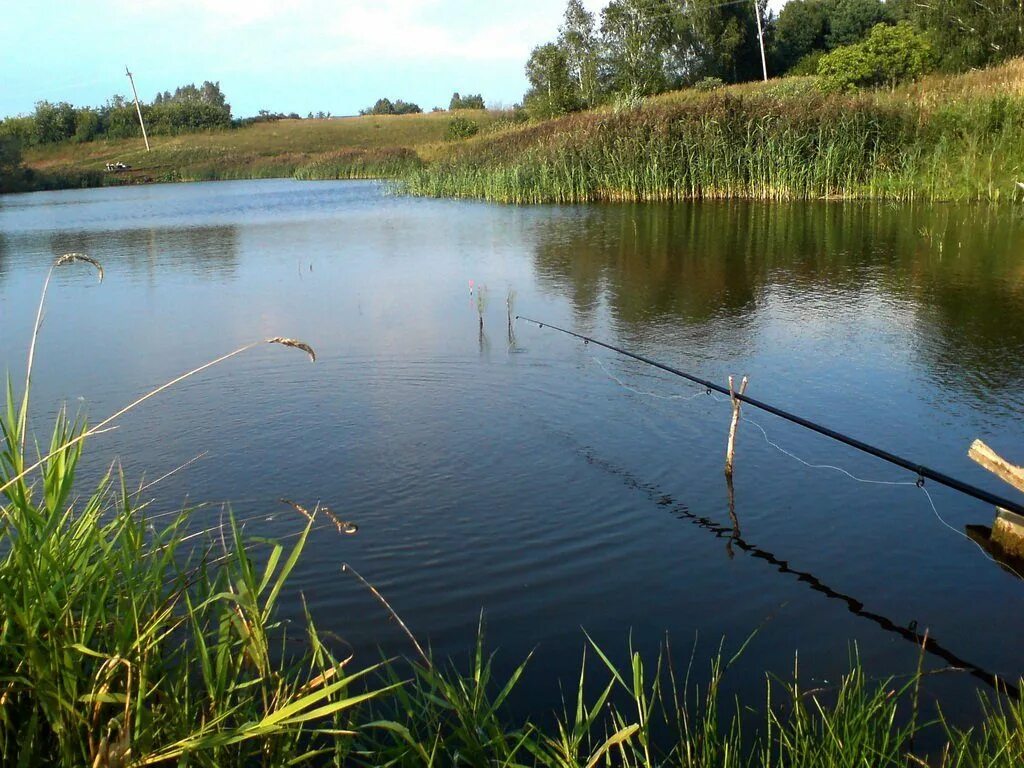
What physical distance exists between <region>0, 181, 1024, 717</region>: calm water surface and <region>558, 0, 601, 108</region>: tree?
2686 centimetres

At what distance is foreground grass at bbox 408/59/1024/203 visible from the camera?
17.3 m

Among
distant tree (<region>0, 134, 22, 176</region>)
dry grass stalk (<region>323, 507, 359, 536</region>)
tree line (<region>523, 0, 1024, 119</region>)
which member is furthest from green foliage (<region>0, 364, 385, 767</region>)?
distant tree (<region>0, 134, 22, 176</region>)

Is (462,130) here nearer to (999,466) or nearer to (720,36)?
(720,36)

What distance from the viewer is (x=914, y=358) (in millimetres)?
7770

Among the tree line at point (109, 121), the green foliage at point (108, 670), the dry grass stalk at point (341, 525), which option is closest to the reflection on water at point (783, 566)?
the dry grass stalk at point (341, 525)

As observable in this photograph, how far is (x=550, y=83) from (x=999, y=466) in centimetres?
3695

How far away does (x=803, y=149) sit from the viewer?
1902 centimetres

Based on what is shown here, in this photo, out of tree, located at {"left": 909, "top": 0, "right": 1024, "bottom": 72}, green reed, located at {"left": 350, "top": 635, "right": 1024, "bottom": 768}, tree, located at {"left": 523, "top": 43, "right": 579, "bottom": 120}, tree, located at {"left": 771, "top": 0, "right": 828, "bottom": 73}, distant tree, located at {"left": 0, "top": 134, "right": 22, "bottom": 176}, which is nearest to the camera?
green reed, located at {"left": 350, "top": 635, "right": 1024, "bottom": 768}

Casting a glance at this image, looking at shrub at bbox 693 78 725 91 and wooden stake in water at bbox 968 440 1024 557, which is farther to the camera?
shrub at bbox 693 78 725 91

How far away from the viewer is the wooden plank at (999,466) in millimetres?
4000

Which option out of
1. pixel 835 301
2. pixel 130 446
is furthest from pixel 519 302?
pixel 130 446

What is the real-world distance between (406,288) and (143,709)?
33.2 feet

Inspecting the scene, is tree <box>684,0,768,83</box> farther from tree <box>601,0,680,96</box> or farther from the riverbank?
the riverbank

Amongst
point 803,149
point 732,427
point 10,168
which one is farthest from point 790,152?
point 10,168
